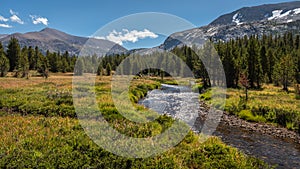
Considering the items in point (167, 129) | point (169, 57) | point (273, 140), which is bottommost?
point (273, 140)

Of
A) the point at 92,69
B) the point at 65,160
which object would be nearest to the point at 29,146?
the point at 65,160

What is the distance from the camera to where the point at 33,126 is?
18.6 meters

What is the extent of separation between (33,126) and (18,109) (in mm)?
10478

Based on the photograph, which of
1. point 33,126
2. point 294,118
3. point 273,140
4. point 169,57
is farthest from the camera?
point 169,57

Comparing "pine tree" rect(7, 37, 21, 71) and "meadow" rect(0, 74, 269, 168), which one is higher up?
"pine tree" rect(7, 37, 21, 71)

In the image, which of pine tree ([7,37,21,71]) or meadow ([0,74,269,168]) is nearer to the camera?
meadow ([0,74,269,168])

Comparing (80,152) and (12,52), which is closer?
(80,152)

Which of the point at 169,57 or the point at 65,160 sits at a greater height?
the point at 169,57

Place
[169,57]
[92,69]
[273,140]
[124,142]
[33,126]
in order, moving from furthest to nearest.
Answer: [92,69] → [169,57] → [273,140] → [33,126] → [124,142]

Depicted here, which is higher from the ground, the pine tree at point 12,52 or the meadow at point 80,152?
the pine tree at point 12,52

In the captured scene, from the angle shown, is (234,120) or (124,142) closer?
(124,142)

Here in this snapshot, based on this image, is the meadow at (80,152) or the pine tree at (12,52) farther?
the pine tree at (12,52)

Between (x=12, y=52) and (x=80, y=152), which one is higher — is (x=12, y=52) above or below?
above

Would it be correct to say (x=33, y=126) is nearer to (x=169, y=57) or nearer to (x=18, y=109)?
(x=18, y=109)
